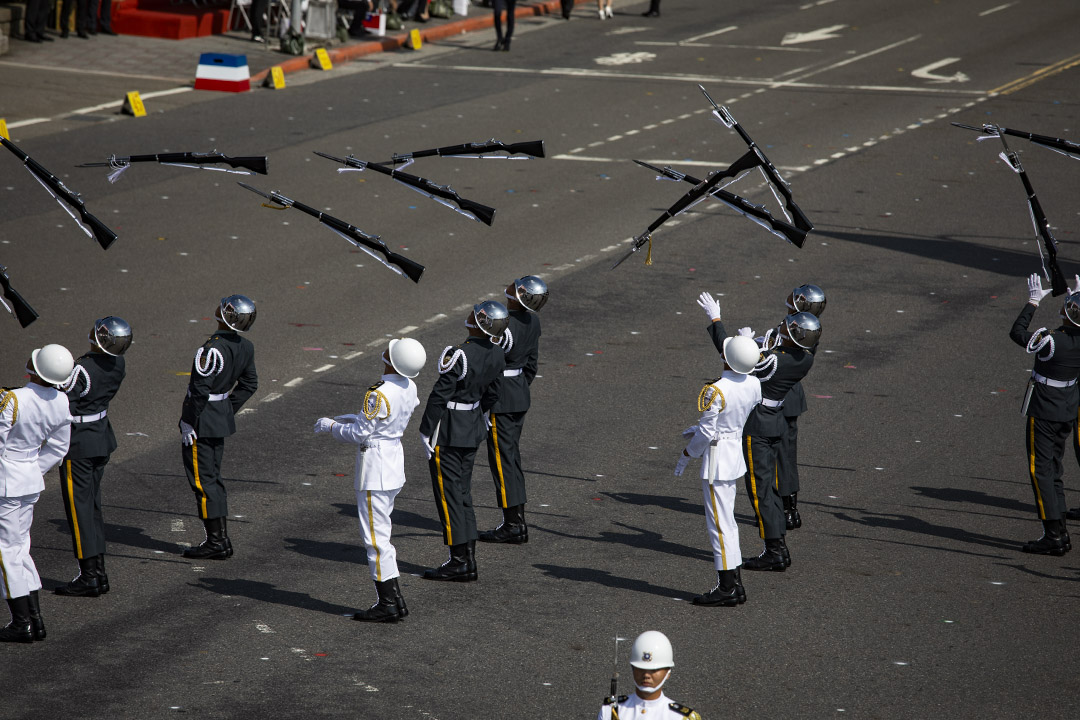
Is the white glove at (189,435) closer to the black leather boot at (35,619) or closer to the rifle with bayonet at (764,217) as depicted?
Result: the black leather boot at (35,619)

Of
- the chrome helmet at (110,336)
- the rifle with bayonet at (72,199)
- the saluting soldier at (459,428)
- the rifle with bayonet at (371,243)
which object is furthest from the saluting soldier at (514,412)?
the rifle with bayonet at (72,199)

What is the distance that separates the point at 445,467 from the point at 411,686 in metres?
1.90

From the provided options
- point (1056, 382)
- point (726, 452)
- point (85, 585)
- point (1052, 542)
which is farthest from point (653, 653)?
point (1056, 382)

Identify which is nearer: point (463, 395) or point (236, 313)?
point (463, 395)

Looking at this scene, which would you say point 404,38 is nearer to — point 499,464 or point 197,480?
point 499,464

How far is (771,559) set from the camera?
8969 millimetres

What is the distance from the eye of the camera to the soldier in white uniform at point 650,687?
16.8ft

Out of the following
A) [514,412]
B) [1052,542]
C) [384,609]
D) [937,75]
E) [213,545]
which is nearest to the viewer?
[384,609]

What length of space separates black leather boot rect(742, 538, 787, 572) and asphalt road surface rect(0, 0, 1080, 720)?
0.68 ft

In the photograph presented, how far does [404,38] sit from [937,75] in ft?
35.8

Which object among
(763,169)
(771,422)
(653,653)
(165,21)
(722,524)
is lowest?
(722,524)

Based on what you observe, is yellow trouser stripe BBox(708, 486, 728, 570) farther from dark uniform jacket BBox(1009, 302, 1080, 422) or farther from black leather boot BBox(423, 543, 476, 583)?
dark uniform jacket BBox(1009, 302, 1080, 422)

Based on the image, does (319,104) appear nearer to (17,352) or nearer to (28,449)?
(17,352)

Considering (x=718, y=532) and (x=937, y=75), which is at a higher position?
(x=937, y=75)
